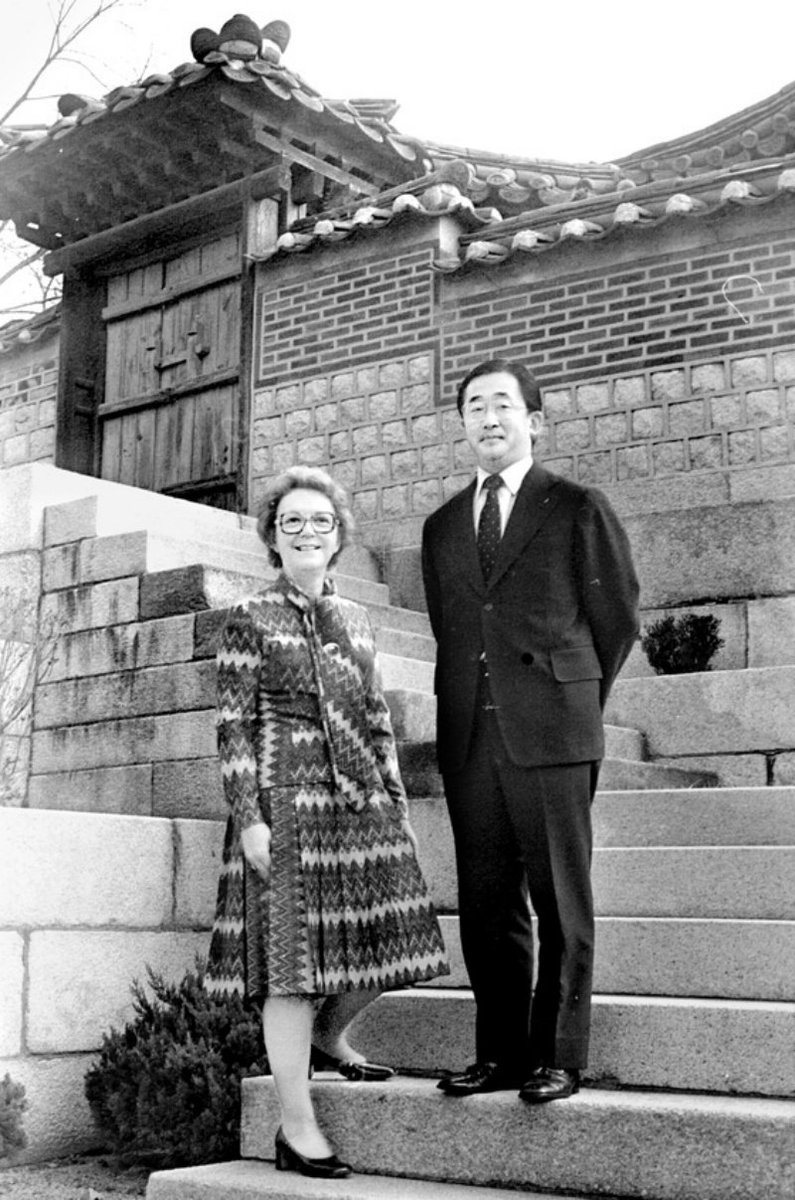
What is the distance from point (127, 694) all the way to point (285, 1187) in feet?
10.5

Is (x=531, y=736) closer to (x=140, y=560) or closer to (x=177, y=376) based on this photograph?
(x=140, y=560)

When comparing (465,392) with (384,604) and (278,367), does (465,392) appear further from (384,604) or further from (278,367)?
(278,367)

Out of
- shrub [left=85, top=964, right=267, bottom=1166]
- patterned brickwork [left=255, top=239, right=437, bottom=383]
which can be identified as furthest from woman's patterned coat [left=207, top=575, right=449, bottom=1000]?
patterned brickwork [left=255, top=239, right=437, bottom=383]

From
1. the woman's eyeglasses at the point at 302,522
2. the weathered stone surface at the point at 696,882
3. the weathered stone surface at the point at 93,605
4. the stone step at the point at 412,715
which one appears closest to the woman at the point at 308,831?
the woman's eyeglasses at the point at 302,522

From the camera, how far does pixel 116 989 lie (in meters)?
5.20

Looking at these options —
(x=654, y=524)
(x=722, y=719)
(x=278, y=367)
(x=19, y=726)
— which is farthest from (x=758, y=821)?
(x=278, y=367)

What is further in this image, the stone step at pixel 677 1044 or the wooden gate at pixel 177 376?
the wooden gate at pixel 177 376

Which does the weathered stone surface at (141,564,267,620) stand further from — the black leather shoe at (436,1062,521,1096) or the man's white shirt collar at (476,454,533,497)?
the black leather shoe at (436,1062,521,1096)

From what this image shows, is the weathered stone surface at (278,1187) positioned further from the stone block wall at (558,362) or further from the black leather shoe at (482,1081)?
Result: the stone block wall at (558,362)

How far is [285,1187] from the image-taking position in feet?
12.3

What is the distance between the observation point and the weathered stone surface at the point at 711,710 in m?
6.14

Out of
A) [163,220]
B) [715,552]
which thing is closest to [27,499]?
[715,552]

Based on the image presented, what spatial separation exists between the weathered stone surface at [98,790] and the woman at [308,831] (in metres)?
2.44

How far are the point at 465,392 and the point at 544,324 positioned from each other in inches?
197
